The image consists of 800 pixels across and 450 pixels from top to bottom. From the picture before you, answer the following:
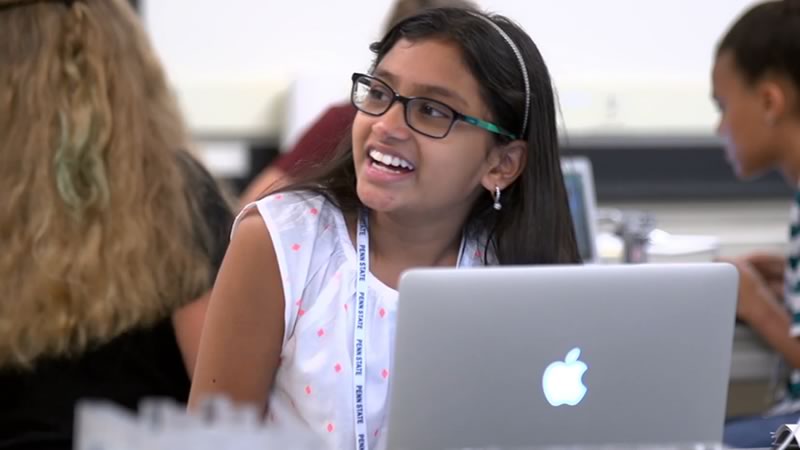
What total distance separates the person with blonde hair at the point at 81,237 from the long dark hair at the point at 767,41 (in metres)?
1.23

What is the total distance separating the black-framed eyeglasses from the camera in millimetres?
1516

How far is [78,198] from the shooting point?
1776mm

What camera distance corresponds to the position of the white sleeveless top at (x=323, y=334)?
1.52 metres

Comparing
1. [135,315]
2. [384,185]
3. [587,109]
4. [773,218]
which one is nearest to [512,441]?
[384,185]

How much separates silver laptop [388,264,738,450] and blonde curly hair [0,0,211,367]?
68 centimetres

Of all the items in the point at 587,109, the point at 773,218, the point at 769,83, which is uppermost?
the point at 769,83

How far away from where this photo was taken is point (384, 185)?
1.51 meters

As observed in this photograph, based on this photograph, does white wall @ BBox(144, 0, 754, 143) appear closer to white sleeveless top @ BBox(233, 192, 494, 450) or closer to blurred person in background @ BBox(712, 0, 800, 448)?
blurred person in background @ BBox(712, 0, 800, 448)

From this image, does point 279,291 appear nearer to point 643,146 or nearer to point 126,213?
point 126,213

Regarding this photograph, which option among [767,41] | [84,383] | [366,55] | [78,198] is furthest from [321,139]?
[366,55]

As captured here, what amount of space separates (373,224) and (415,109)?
7.1 inches

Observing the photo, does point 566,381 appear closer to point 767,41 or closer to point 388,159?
point 388,159

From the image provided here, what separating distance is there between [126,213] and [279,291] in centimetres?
38

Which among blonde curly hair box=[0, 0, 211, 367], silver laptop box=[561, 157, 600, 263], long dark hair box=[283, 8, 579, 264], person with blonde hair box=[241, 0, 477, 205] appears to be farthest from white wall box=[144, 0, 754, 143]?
long dark hair box=[283, 8, 579, 264]
